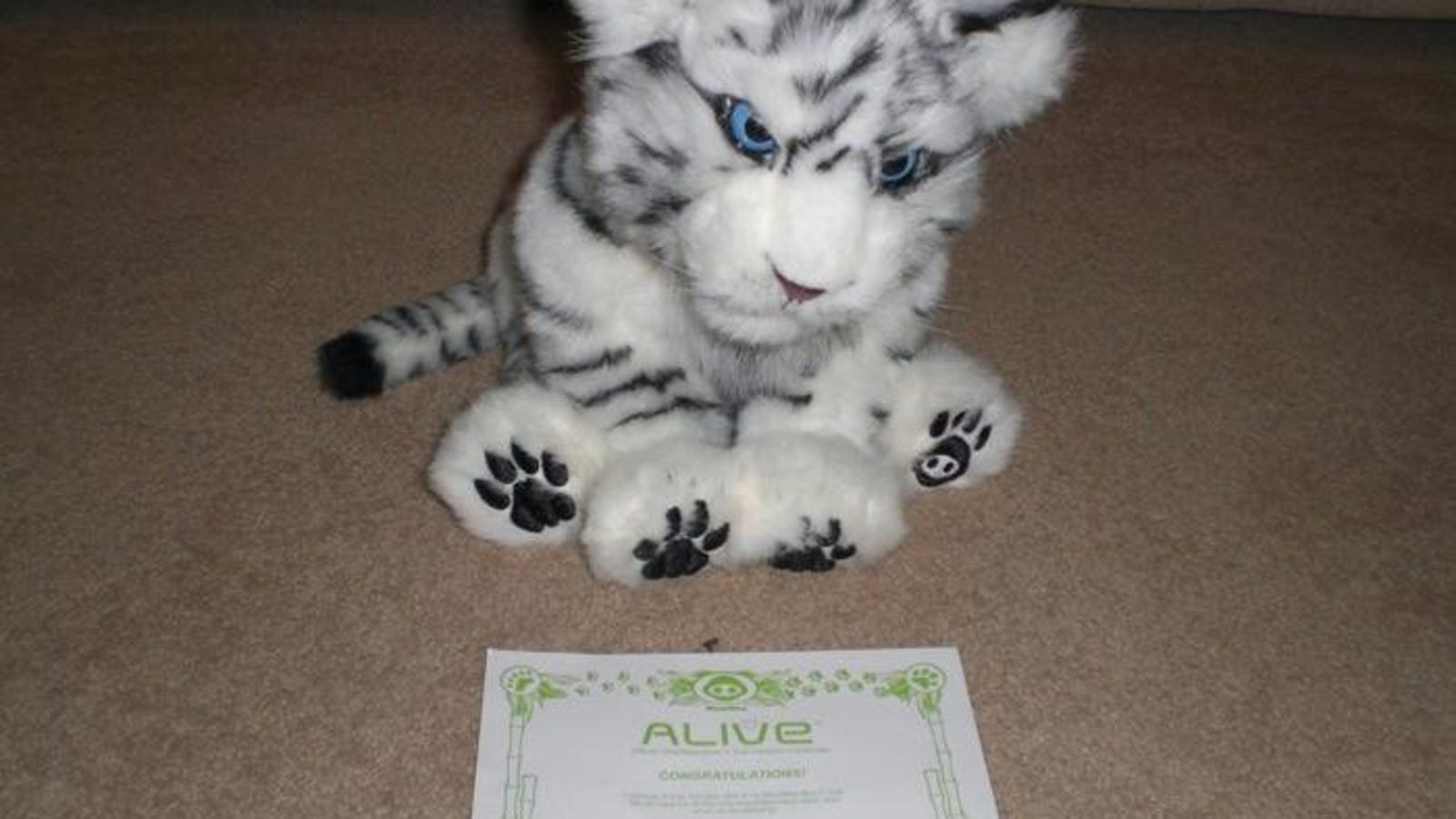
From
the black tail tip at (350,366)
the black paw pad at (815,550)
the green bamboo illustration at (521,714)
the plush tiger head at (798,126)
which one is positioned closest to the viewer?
the plush tiger head at (798,126)

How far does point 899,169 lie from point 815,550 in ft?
1.00

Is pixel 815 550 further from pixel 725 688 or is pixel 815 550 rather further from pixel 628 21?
pixel 628 21

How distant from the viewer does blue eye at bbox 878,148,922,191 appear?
727mm

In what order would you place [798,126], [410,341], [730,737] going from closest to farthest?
[798,126] → [730,737] → [410,341]

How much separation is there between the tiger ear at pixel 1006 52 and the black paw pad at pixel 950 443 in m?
0.28

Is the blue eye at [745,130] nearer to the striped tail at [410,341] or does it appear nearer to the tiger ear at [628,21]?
the tiger ear at [628,21]

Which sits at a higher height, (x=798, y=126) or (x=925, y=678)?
(x=798, y=126)

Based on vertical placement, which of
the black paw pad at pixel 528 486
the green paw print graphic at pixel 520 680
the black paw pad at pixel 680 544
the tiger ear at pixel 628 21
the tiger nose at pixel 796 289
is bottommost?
the green paw print graphic at pixel 520 680

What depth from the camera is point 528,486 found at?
0.92 m

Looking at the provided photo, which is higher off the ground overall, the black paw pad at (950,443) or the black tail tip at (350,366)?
the black tail tip at (350,366)

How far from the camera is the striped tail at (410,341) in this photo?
107 centimetres

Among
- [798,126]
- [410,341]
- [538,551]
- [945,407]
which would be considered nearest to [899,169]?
[798,126]

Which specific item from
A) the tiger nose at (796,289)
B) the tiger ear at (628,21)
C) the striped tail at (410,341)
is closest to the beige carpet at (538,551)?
the striped tail at (410,341)

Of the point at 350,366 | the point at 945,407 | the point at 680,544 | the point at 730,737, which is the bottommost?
the point at 730,737
